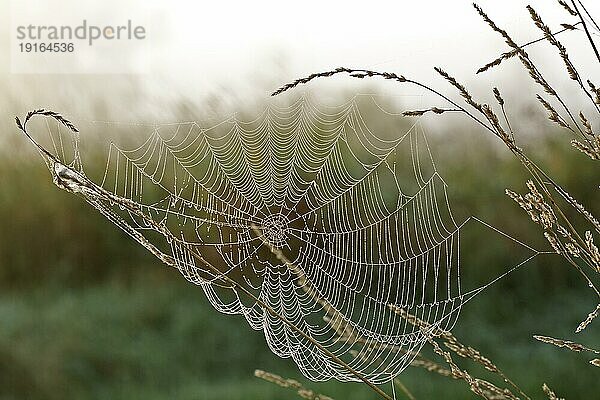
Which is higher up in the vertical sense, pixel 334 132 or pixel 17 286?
pixel 334 132

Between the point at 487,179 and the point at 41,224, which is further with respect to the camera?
the point at 41,224

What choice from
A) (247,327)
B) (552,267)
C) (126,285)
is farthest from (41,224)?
(552,267)

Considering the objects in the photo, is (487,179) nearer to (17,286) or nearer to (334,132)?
(334,132)

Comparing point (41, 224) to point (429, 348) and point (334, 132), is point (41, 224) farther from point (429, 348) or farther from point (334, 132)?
point (429, 348)

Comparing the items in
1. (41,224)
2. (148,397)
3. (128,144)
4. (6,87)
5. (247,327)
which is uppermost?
(6,87)

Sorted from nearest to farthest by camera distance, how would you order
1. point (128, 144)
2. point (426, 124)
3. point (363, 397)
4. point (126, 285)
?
point (363, 397)
point (426, 124)
point (128, 144)
point (126, 285)

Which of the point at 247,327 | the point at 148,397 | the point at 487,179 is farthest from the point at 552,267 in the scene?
the point at 148,397

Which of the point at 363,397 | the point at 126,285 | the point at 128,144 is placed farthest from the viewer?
the point at 126,285
